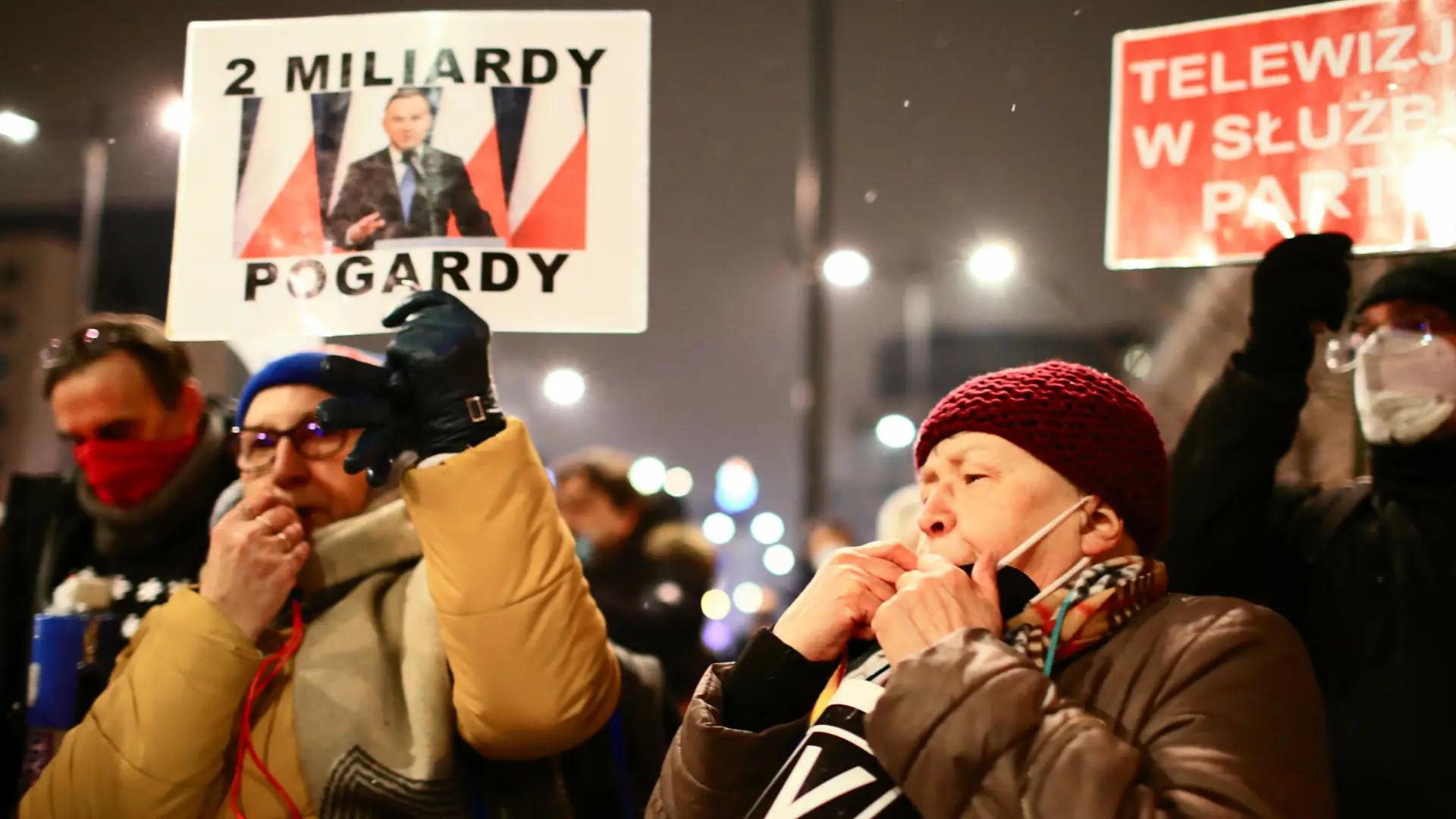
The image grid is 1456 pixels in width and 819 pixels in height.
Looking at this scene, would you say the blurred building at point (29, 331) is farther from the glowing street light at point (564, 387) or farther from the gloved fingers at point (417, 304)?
the gloved fingers at point (417, 304)

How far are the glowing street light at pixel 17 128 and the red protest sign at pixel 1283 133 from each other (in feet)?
8.28

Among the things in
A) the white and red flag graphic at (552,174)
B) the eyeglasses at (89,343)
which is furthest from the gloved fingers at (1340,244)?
the eyeglasses at (89,343)

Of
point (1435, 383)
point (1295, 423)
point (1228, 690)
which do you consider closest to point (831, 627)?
point (1228, 690)

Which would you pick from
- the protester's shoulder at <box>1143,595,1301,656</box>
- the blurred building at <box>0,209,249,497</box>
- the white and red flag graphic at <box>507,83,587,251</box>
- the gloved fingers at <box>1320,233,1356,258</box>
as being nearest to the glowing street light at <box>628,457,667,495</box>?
the white and red flag graphic at <box>507,83,587,251</box>

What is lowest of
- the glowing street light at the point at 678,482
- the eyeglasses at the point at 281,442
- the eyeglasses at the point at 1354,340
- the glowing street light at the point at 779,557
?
the glowing street light at the point at 779,557

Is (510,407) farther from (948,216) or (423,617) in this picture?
(948,216)

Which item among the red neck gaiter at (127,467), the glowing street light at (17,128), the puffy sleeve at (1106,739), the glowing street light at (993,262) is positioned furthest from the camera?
the glowing street light at (17,128)

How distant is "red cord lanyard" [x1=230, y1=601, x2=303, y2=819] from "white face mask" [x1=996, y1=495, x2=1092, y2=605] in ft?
4.10

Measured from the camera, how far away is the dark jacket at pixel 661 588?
262 cm

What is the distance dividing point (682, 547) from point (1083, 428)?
4.03 ft

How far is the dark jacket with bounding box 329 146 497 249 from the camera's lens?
247cm

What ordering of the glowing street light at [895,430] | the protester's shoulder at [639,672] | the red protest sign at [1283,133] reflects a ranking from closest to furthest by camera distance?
the red protest sign at [1283,133] < the protester's shoulder at [639,672] < the glowing street light at [895,430]

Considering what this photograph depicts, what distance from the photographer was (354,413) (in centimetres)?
184

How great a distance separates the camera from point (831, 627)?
172cm
